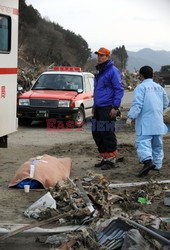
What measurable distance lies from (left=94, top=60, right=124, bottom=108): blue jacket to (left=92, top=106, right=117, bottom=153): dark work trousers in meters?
0.12

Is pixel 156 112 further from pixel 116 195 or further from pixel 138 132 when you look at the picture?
pixel 116 195

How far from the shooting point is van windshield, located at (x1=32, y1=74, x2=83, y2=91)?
1496 centimetres

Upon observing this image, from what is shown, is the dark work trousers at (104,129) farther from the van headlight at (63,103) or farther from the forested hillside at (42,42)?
the forested hillside at (42,42)

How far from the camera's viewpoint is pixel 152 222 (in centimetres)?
488

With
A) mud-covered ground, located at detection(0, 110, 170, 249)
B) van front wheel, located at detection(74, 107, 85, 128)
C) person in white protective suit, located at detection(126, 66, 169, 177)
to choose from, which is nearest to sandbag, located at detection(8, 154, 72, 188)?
mud-covered ground, located at detection(0, 110, 170, 249)

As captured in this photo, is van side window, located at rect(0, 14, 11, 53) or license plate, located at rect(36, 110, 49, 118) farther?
license plate, located at rect(36, 110, 49, 118)

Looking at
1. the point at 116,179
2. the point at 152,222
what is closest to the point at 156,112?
the point at 116,179

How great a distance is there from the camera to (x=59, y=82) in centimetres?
1502

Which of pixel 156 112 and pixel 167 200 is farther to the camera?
pixel 156 112

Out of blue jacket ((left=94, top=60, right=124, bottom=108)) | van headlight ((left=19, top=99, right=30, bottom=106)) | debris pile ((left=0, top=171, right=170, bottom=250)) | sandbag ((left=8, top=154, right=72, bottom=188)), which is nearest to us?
debris pile ((left=0, top=171, right=170, bottom=250))

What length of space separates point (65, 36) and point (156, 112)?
55096 mm

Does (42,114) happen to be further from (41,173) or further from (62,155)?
(41,173)

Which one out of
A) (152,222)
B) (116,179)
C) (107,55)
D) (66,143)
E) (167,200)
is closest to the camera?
(152,222)

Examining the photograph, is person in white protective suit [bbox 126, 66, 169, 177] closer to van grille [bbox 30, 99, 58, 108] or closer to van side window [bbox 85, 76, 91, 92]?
van grille [bbox 30, 99, 58, 108]
